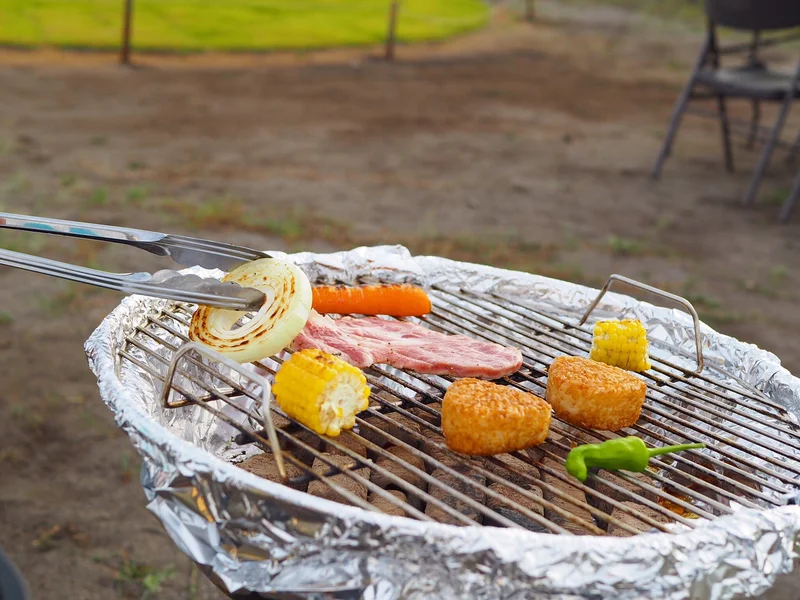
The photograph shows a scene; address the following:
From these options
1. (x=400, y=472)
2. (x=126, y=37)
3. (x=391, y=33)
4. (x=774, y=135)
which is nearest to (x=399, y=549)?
(x=400, y=472)

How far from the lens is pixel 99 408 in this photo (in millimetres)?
3904

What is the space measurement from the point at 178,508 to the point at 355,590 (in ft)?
1.28

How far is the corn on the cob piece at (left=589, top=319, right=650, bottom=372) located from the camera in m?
2.10

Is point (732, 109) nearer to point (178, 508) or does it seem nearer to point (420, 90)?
point (420, 90)

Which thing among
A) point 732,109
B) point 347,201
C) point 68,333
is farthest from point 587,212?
point 732,109

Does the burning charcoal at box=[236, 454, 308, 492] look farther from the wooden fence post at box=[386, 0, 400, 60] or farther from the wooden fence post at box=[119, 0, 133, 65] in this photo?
the wooden fence post at box=[386, 0, 400, 60]

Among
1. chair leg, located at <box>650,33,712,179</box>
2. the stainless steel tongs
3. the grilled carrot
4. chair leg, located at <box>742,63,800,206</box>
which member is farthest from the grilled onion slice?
chair leg, located at <box>650,33,712,179</box>

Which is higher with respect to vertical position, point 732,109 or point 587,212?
point 732,109

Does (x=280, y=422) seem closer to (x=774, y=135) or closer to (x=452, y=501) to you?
(x=452, y=501)

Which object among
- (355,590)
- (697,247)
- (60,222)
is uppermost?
(60,222)

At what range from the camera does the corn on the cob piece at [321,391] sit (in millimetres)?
1701

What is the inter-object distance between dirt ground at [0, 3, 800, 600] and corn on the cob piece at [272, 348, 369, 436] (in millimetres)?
1469

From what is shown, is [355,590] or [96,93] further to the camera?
[96,93]

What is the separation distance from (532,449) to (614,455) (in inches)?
9.7
